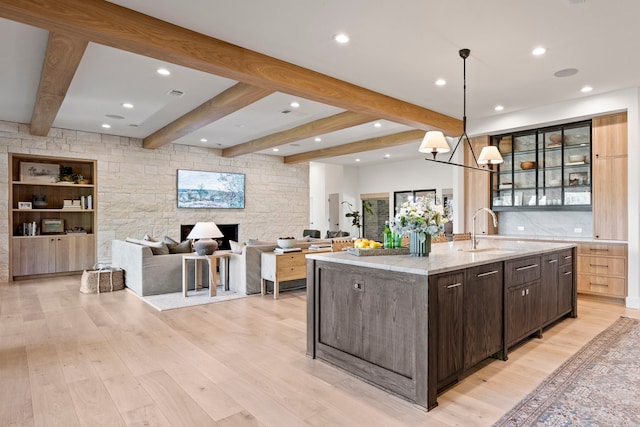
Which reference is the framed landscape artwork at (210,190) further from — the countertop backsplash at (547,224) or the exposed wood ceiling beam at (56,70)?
the countertop backsplash at (547,224)

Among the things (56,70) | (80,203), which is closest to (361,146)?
(56,70)

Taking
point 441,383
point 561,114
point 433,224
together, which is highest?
point 561,114

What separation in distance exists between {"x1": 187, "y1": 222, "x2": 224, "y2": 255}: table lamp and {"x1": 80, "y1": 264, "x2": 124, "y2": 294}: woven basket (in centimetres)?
161

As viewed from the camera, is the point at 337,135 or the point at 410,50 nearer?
the point at 410,50

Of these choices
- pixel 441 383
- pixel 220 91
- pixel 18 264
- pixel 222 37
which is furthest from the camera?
pixel 18 264

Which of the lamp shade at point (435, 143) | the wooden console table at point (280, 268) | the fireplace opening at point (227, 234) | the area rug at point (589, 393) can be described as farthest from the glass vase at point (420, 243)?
the fireplace opening at point (227, 234)

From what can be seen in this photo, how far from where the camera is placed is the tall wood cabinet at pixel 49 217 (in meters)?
6.78

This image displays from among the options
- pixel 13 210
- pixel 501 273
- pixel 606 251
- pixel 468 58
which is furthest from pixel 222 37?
pixel 13 210

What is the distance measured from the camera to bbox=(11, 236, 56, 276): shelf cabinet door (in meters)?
Result: 6.69

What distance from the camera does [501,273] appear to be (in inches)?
117

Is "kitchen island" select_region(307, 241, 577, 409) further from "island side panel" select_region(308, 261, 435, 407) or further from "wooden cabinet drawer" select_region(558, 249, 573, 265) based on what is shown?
"wooden cabinet drawer" select_region(558, 249, 573, 265)

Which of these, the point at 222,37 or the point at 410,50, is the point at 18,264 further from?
the point at 410,50

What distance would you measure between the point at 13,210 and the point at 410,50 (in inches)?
289

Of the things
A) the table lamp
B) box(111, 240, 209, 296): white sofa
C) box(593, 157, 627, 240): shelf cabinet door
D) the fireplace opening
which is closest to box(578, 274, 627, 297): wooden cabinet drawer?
box(593, 157, 627, 240): shelf cabinet door
